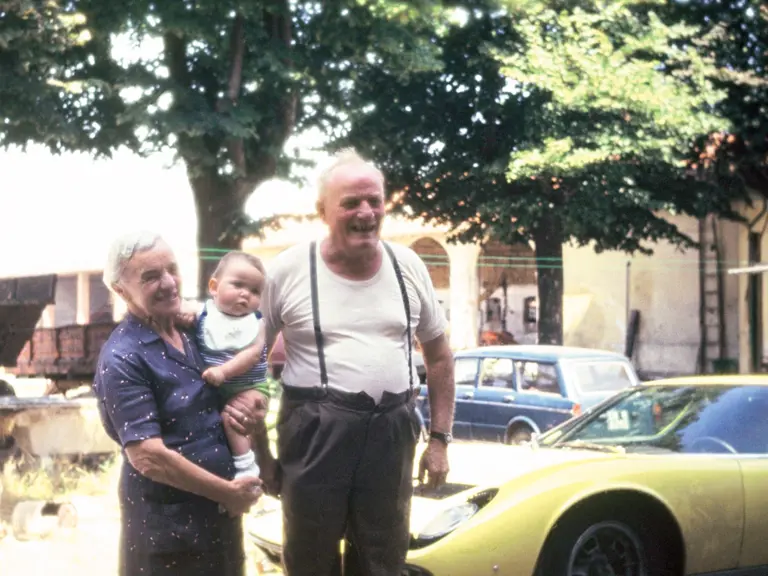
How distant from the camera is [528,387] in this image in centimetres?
1430

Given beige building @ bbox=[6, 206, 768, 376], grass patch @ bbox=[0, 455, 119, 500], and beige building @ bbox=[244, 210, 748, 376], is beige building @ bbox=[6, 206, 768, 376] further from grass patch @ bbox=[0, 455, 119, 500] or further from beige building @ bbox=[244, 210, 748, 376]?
grass patch @ bbox=[0, 455, 119, 500]

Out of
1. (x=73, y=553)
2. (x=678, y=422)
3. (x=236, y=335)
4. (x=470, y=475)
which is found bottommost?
(x=73, y=553)

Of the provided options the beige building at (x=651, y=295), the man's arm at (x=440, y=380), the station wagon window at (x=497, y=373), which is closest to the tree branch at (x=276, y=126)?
the beige building at (x=651, y=295)

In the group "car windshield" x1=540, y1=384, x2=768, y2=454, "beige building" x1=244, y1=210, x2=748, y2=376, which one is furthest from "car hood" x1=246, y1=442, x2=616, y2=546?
"beige building" x1=244, y1=210, x2=748, y2=376

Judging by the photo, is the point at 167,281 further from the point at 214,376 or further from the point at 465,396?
the point at 465,396

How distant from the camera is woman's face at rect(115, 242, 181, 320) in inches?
121

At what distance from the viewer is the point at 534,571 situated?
5246mm

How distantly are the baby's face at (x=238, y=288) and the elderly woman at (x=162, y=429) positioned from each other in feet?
0.90

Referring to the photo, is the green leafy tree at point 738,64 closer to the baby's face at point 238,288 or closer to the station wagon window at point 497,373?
the station wagon window at point 497,373

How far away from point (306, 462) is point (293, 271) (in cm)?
61

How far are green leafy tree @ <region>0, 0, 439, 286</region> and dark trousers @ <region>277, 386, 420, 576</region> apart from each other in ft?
48.3

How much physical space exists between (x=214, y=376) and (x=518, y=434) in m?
11.3

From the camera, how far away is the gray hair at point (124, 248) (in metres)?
3.07

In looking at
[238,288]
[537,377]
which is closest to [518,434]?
[537,377]
